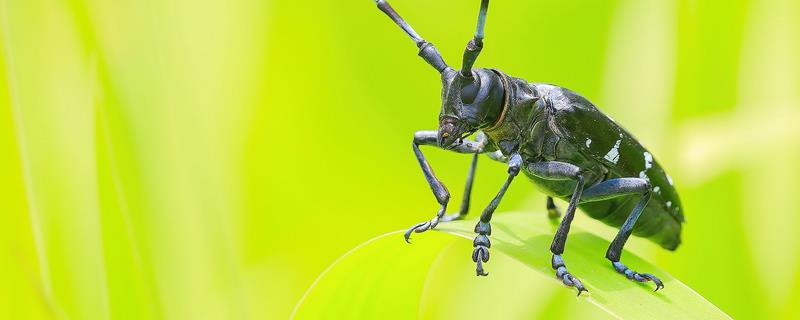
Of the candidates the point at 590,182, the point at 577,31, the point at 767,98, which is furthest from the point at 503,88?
the point at 767,98

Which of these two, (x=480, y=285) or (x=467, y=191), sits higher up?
(x=467, y=191)

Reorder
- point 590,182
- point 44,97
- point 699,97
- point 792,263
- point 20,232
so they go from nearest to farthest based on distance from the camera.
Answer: point 20,232, point 44,97, point 792,263, point 699,97, point 590,182

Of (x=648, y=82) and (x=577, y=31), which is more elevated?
(x=577, y=31)

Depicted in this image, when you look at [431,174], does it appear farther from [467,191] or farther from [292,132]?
[292,132]

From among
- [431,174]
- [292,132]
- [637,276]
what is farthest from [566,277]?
[292,132]

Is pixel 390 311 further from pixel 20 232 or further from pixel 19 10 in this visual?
pixel 19 10

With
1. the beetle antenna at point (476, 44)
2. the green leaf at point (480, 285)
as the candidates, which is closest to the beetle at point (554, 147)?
the beetle antenna at point (476, 44)
